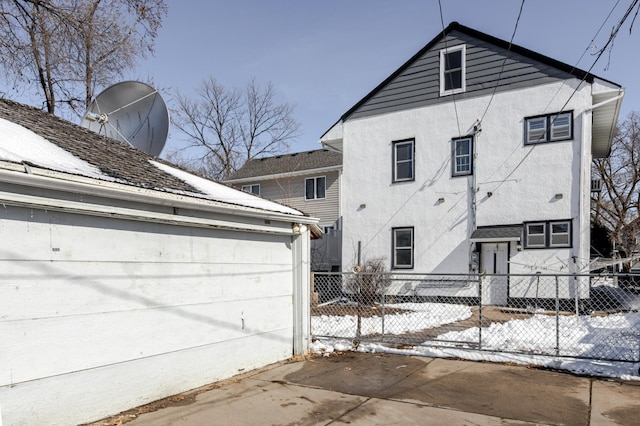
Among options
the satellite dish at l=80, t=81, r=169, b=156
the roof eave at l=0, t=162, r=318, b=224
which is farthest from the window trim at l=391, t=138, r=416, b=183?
the roof eave at l=0, t=162, r=318, b=224

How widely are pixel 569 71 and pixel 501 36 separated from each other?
2.42 meters

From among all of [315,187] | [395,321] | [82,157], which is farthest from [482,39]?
[82,157]

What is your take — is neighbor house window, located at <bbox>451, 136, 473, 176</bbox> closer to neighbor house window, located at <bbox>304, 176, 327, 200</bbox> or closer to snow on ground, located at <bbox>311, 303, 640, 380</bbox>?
snow on ground, located at <bbox>311, 303, 640, 380</bbox>

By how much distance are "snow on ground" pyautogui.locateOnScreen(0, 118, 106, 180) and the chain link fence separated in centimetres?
503

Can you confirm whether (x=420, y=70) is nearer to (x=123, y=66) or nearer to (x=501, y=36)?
(x=501, y=36)

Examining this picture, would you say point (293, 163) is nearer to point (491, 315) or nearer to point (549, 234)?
point (549, 234)

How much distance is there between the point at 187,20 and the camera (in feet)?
41.0

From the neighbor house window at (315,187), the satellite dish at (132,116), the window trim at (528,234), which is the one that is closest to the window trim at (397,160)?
the window trim at (528,234)

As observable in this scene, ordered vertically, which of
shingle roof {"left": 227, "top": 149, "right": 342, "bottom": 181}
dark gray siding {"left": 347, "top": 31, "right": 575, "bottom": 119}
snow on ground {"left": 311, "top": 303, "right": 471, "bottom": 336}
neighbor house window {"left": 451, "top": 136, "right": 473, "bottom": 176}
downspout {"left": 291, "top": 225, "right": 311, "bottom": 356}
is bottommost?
snow on ground {"left": 311, "top": 303, "right": 471, "bottom": 336}

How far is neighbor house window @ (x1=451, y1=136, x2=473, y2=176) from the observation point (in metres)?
14.4

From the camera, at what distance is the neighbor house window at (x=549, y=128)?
42.6 feet

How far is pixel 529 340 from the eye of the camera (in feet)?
27.4

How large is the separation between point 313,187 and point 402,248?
809 centimetres

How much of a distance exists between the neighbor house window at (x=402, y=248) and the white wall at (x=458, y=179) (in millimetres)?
245
